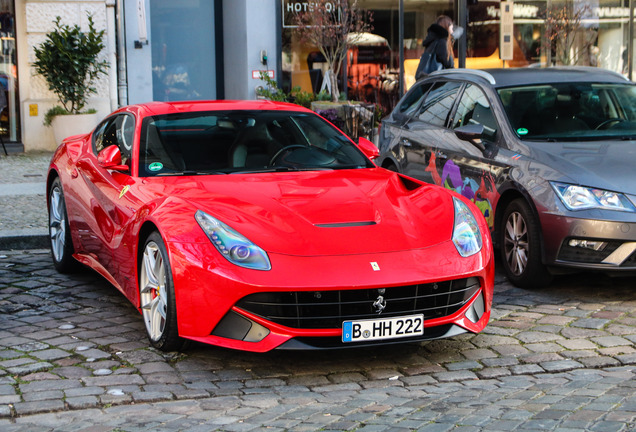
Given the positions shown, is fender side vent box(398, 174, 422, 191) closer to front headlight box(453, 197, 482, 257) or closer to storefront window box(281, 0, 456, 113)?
front headlight box(453, 197, 482, 257)

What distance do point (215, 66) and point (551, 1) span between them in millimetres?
6458

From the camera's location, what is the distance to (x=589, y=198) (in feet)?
20.5

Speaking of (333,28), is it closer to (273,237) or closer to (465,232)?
(465,232)

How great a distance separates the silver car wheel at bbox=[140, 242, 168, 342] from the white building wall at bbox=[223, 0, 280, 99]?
12.1 metres

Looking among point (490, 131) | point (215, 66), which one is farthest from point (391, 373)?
point (215, 66)

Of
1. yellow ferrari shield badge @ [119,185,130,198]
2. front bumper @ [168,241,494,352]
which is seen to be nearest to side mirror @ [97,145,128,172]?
yellow ferrari shield badge @ [119,185,130,198]

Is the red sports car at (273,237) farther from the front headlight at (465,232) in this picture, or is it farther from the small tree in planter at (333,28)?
the small tree in planter at (333,28)

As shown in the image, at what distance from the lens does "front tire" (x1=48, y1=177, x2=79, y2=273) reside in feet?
23.6

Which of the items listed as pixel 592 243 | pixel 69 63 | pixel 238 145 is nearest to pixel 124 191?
pixel 238 145

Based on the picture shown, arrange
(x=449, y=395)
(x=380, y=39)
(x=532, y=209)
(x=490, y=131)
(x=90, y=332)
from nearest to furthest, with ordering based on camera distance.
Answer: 1. (x=449, y=395)
2. (x=90, y=332)
3. (x=532, y=209)
4. (x=490, y=131)
5. (x=380, y=39)

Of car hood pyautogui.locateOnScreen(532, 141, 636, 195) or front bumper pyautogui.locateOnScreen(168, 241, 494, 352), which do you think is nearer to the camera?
front bumper pyautogui.locateOnScreen(168, 241, 494, 352)

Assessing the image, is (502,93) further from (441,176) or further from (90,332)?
(90,332)

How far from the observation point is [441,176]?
7848mm

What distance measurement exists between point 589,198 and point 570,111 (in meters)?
1.37
